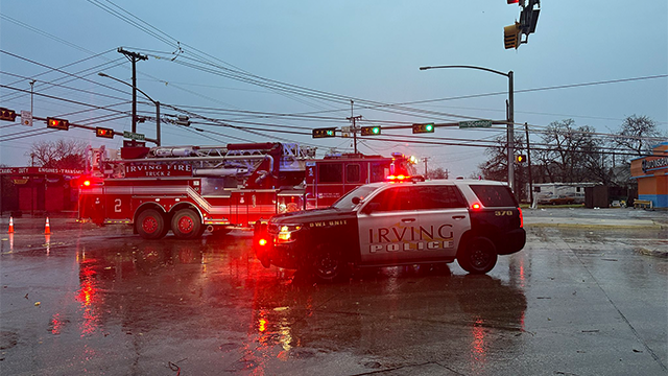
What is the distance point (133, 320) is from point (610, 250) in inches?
449

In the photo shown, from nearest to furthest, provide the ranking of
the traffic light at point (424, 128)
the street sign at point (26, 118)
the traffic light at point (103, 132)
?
1. the street sign at point (26, 118)
2. the traffic light at point (103, 132)
3. the traffic light at point (424, 128)

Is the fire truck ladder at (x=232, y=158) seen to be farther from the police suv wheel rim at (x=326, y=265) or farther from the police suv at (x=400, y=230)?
the police suv wheel rim at (x=326, y=265)

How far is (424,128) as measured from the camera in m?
27.4

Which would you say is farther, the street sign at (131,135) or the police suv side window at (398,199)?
the street sign at (131,135)

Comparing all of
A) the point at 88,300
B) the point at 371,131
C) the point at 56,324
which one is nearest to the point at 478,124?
the point at 371,131

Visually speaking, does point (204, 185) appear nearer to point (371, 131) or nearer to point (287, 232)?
point (287, 232)

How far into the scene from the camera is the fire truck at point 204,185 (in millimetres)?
13719

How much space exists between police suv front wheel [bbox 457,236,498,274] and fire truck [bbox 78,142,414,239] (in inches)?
204

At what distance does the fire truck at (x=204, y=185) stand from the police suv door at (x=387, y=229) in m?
5.18

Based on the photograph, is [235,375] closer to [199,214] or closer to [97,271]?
[97,271]

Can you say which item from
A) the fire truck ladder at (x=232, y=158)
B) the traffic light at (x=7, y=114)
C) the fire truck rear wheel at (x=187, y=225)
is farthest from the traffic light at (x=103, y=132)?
the fire truck rear wheel at (x=187, y=225)

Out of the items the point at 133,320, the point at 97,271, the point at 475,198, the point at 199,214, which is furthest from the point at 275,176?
the point at 133,320

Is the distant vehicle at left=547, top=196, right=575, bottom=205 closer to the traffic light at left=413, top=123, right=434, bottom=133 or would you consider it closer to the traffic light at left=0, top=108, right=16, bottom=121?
the traffic light at left=413, top=123, right=434, bottom=133

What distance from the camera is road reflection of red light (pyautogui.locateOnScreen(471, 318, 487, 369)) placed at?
14.3 ft
